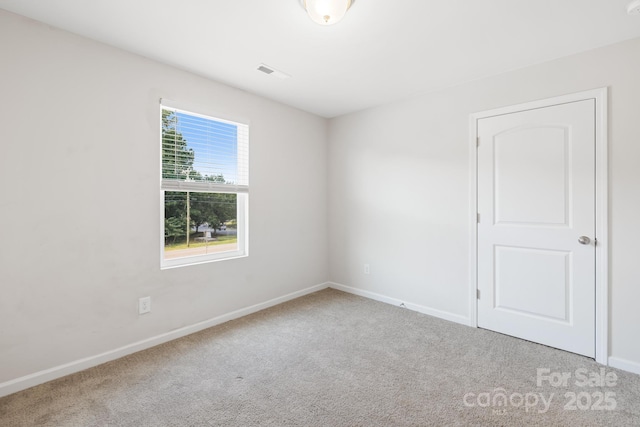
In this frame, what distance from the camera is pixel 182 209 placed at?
2.78 metres

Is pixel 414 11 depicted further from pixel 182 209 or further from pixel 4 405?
pixel 4 405

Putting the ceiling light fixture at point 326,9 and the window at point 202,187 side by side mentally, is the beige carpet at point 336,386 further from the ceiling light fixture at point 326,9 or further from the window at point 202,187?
the ceiling light fixture at point 326,9

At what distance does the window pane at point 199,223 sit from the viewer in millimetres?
2709

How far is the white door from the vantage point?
2322 mm

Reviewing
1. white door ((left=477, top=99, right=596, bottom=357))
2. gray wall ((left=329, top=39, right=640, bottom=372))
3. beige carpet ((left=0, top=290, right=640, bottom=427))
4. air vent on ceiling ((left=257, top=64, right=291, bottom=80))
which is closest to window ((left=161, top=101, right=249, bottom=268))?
air vent on ceiling ((left=257, top=64, right=291, bottom=80))

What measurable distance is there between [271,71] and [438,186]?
6.75 ft

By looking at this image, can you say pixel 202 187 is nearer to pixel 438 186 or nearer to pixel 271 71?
pixel 271 71

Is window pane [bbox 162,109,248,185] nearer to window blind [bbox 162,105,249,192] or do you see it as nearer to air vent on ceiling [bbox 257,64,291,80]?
window blind [bbox 162,105,249,192]

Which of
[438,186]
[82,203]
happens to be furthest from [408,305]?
[82,203]

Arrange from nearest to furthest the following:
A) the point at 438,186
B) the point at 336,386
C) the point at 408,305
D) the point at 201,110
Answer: the point at 336,386
the point at 201,110
the point at 438,186
the point at 408,305

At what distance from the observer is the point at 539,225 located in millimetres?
2527

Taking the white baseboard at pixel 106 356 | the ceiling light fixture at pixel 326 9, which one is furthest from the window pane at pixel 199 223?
the ceiling light fixture at pixel 326 9

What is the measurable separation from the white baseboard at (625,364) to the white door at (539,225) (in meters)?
0.13

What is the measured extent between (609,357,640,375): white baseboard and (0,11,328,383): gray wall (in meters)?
3.30
